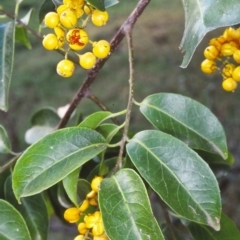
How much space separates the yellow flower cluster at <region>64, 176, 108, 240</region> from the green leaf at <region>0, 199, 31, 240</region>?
0.08m

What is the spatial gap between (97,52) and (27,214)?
37 cm

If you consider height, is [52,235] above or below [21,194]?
below

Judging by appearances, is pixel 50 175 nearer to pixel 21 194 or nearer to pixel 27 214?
pixel 21 194

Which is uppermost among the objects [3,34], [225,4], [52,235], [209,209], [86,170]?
[225,4]

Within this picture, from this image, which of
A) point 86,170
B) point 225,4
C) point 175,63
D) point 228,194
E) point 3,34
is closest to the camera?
point 225,4

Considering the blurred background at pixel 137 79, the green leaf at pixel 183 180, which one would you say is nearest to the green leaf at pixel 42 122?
the green leaf at pixel 183 180

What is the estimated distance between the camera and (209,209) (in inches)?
29.7

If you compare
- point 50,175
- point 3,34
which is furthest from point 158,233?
point 3,34

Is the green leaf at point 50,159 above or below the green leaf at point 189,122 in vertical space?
above

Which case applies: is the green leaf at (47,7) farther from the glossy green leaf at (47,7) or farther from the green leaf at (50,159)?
the green leaf at (50,159)

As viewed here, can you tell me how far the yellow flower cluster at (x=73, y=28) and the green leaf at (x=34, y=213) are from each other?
0.29 m

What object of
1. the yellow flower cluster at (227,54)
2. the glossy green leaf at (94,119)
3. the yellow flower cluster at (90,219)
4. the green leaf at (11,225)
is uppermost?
the yellow flower cluster at (227,54)

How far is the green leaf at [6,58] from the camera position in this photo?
91 centimetres

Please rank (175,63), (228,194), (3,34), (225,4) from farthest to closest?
(175,63) < (228,194) < (3,34) < (225,4)
